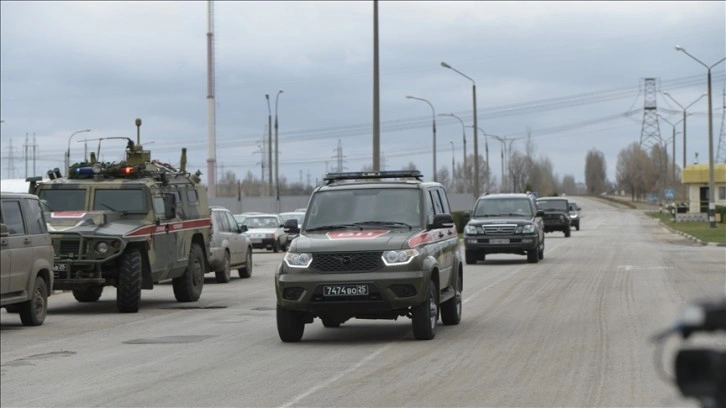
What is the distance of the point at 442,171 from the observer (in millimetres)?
136125

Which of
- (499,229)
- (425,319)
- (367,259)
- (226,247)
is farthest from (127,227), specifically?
(499,229)

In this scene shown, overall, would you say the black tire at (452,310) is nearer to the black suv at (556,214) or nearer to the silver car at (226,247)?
the silver car at (226,247)

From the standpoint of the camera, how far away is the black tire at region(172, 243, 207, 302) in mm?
21016

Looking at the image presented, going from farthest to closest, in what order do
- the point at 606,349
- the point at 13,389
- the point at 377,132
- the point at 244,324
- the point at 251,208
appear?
1. the point at 251,208
2. the point at 377,132
3. the point at 244,324
4. the point at 606,349
5. the point at 13,389

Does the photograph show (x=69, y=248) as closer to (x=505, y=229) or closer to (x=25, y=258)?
(x=25, y=258)

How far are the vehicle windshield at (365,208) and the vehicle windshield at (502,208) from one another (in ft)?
61.7

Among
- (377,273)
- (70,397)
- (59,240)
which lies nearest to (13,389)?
(70,397)

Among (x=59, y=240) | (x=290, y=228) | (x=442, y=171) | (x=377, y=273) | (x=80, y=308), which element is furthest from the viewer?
(x=442, y=171)

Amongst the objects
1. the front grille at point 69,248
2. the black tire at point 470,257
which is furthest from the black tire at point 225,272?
the front grille at point 69,248

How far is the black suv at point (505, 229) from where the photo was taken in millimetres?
32000

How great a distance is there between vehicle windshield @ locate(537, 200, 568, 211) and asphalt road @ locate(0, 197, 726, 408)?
1373 inches

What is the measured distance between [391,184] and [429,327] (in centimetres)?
218

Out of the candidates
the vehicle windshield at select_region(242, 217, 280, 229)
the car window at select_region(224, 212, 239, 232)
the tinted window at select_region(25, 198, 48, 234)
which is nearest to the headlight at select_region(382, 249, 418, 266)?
the tinted window at select_region(25, 198, 48, 234)

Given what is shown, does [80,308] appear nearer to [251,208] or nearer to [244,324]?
[244,324]
